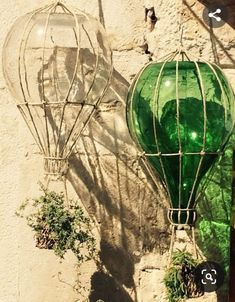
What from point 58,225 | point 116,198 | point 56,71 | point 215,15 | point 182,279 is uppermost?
point 215,15

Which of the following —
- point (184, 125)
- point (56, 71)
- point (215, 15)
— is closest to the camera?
point (184, 125)

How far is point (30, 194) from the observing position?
2303 mm

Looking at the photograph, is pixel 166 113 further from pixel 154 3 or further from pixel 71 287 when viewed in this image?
pixel 71 287

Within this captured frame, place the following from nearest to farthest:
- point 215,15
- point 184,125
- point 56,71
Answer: point 184,125
point 56,71
point 215,15

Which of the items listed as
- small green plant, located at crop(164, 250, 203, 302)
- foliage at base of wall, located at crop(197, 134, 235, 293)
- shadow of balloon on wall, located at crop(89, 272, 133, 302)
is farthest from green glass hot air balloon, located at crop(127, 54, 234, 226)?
shadow of balloon on wall, located at crop(89, 272, 133, 302)

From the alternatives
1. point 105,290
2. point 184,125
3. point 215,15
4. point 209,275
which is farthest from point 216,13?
point 105,290

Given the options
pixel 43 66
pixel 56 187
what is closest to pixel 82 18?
pixel 43 66

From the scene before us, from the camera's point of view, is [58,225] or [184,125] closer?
[184,125]

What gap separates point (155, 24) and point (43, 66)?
0.42 m

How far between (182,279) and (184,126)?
0.41 metres

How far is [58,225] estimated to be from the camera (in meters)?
2.03

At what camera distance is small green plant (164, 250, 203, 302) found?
6.39 ft

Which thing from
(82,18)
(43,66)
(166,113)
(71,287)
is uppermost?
(82,18)

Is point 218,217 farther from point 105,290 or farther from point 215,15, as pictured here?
point 215,15
